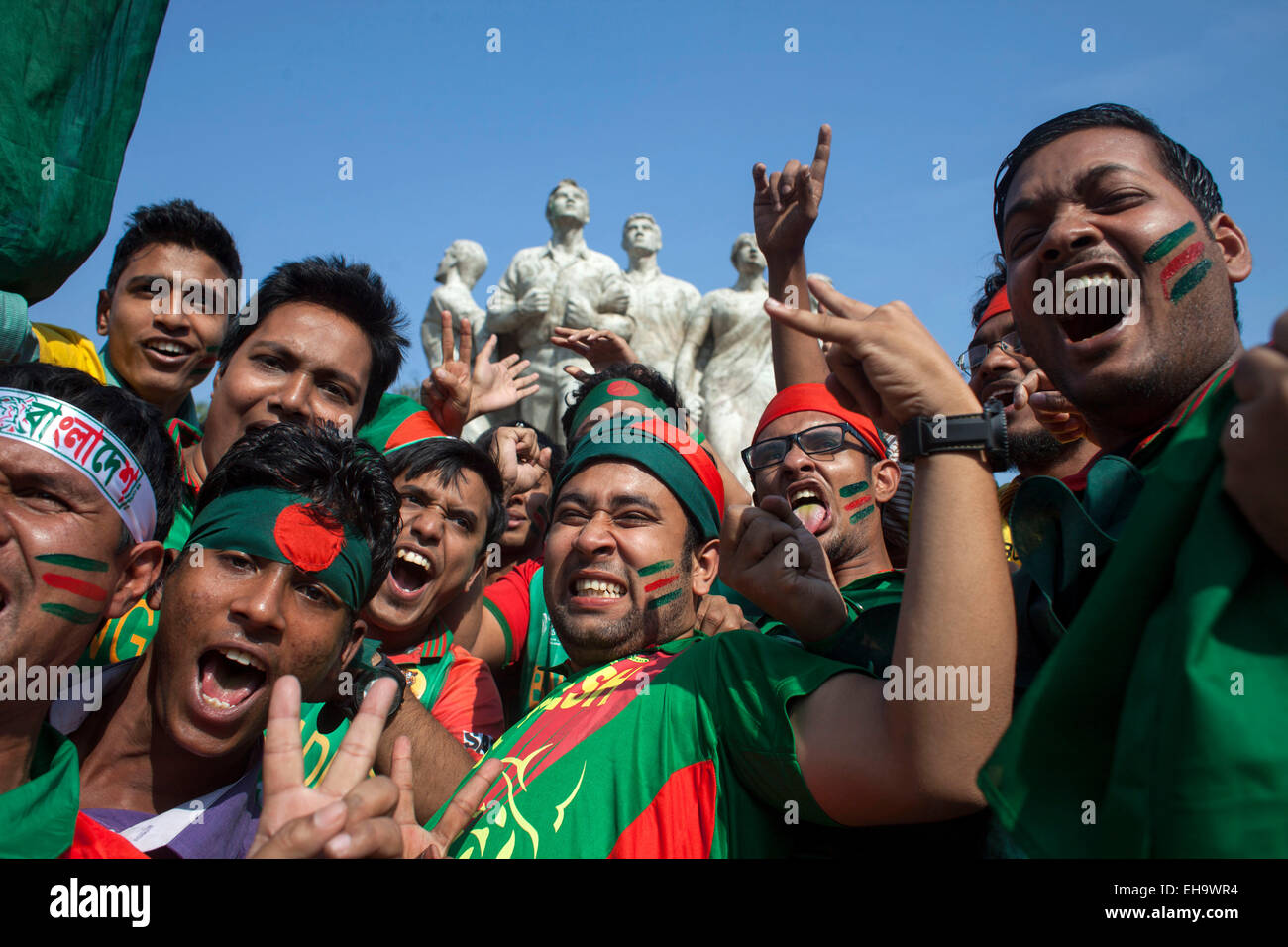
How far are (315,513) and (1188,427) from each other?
2095 mm

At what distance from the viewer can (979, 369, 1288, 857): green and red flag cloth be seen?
1.09 meters

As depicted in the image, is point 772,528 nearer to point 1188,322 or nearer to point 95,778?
point 1188,322

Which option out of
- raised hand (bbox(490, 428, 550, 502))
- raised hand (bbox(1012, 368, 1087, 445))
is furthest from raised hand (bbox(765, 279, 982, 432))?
raised hand (bbox(490, 428, 550, 502))

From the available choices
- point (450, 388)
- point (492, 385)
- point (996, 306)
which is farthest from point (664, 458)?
point (492, 385)

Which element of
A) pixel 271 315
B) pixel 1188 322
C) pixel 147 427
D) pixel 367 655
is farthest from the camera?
pixel 271 315

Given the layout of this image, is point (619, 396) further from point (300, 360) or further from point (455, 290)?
point (455, 290)

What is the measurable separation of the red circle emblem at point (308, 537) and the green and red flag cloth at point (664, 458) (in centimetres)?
86

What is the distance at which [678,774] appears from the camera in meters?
2.19

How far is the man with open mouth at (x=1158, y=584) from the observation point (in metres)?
1.09

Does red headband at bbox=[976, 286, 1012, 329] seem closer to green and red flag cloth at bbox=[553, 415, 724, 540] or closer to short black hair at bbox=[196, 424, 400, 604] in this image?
green and red flag cloth at bbox=[553, 415, 724, 540]

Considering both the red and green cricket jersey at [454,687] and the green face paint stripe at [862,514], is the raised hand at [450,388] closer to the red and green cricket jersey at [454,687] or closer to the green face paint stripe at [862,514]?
the red and green cricket jersey at [454,687]

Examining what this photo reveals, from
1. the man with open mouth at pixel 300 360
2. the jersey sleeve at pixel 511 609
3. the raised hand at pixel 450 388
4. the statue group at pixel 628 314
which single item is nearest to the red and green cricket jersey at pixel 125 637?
the man with open mouth at pixel 300 360
